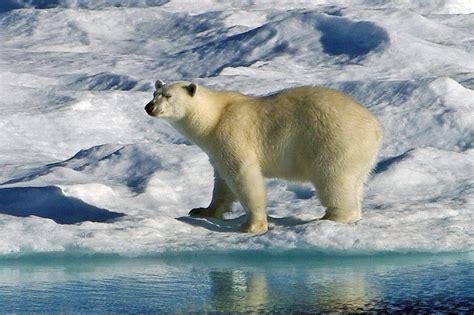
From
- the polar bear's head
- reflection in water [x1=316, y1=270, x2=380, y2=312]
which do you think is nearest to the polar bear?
the polar bear's head

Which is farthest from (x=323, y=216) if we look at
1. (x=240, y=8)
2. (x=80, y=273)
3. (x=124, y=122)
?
(x=240, y=8)

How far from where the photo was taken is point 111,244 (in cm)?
618

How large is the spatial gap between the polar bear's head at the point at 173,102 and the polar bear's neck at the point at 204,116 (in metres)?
0.04

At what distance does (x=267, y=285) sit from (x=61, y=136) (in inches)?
215

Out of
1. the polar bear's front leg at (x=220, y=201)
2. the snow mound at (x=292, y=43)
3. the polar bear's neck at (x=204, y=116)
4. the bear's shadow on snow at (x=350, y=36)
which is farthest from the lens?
the snow mound at (x=292, y=43)

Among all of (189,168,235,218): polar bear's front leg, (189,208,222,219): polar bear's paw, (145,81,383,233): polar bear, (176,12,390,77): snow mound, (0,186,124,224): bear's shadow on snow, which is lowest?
(176,12,390,77): snow mound

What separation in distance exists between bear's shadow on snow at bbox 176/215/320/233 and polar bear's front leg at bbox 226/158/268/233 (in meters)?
0.12

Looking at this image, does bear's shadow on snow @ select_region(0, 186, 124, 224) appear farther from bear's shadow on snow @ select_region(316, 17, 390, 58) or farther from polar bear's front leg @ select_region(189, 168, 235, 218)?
bear's shadow on snow @ select_region(316, 17, 390, 58)

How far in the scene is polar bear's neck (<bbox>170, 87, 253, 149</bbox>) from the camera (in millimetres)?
6641

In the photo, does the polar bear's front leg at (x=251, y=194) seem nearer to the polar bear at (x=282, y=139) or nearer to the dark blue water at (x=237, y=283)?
the polar bear at (x=282, y=139)

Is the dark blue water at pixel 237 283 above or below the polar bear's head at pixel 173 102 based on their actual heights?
below

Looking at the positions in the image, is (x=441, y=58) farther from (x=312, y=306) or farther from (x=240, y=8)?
(x=312, y=306)

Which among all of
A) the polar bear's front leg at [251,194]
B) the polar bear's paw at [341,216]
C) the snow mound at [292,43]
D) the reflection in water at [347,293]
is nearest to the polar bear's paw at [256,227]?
the polar bear's front leg at [251,194]

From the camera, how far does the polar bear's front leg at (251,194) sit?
6523 millimetres
